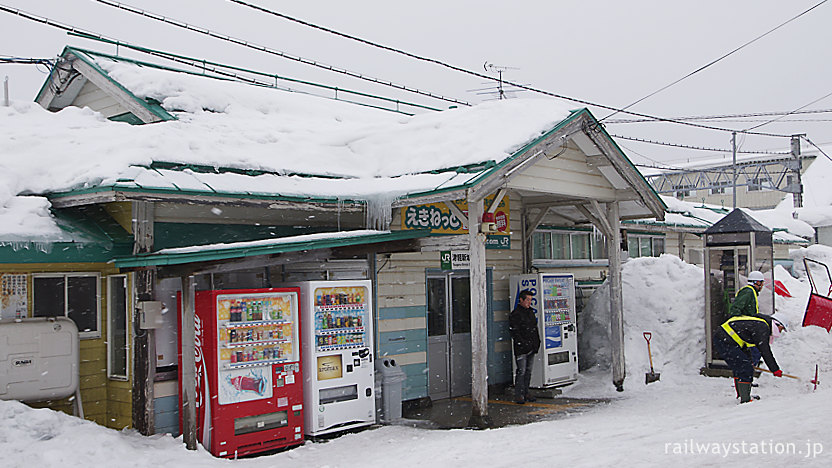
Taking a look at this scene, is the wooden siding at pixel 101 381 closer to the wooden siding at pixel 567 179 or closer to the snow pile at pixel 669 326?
the wooden siding at pixel 567 179

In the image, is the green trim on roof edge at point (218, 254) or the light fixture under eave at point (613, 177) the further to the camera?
the light fixture under eave at point (613, 177)

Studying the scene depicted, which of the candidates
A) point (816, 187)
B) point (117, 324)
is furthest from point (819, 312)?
point (816, 187)

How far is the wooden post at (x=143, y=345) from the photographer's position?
26.8ft

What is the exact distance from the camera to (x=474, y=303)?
9.43 m

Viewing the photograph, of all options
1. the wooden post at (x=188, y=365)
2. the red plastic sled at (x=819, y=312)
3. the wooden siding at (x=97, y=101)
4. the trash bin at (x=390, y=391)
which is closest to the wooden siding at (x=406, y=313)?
the trash bin at (x=390, y=391)

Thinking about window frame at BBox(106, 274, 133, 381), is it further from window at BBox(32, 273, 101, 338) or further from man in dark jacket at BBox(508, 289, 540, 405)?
man in dark jacket at BBox(508, 289, 540, 405)

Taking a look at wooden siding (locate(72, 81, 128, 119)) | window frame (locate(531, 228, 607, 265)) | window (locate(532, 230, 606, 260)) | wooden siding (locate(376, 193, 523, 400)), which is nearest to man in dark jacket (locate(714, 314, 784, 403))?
wooden siding (locate(376, 193, 523, 400))

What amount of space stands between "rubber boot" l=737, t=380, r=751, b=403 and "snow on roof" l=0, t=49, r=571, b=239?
4.46 meters

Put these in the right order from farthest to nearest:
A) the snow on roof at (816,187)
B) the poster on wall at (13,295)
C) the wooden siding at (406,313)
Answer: the snow on roof at (816,187) → the wooden siding at (406,313) → the poster on wall at (13,295)

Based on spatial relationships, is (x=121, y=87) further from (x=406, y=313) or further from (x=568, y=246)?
(x=568, y=246)

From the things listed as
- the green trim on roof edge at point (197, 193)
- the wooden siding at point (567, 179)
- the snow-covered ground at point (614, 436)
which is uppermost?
the wooden siding at point (567, 179)

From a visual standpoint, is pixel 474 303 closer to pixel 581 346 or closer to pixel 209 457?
pixel 209 457

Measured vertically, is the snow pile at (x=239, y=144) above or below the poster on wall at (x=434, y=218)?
above

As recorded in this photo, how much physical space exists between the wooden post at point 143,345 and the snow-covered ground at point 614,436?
0.25 metres
